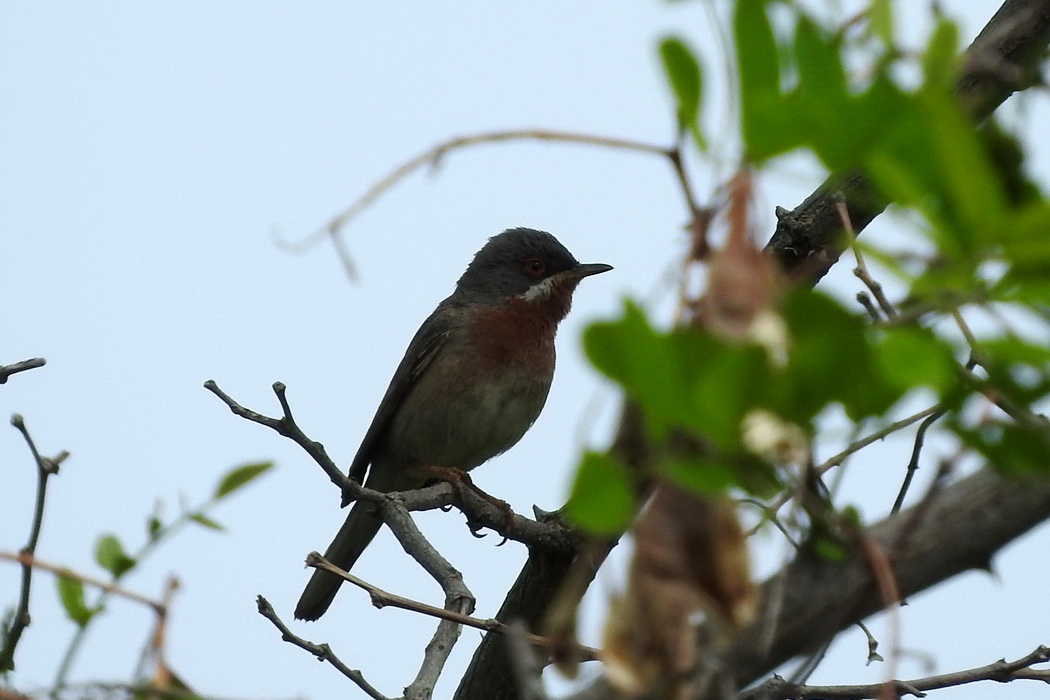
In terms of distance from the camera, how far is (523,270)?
9523 mm

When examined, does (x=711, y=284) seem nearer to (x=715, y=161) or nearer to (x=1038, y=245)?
(x=715, y=161)

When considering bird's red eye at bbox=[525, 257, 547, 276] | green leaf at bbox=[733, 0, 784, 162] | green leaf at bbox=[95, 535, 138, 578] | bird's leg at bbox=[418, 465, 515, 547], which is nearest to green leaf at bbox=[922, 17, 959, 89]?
green leaf at bbox=[733, 0, 784, 162]

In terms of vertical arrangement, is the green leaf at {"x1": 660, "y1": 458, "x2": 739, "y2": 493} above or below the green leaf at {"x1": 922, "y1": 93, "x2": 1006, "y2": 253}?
below

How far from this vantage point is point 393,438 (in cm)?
908

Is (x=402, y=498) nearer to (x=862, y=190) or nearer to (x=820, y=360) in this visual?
(x=862, y=190)

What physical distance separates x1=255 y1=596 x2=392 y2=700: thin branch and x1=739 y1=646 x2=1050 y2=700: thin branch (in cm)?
157

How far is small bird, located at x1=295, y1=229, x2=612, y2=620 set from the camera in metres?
8.62

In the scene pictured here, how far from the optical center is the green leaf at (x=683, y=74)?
4.64 ft

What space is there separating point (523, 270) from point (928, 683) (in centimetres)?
565

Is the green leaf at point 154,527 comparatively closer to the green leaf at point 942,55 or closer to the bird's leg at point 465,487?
the green leaf at point 942,55

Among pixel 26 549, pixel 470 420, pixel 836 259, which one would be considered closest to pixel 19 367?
pixel 26 549

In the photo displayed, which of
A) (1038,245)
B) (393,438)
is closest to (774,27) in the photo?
(1038,245)

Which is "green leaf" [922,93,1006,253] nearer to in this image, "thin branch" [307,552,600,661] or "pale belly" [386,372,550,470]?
"thin branch" [307,552,600,661]

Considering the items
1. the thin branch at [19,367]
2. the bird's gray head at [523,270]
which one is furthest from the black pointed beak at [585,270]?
the thin branch at [19,367]
